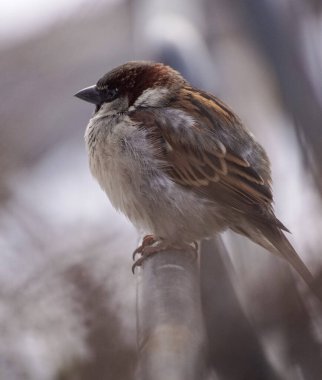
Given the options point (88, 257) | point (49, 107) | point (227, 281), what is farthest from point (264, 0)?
point (49, 107)

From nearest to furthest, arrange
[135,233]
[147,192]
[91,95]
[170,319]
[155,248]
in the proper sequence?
[170,319], [155,248], [135,233], [147,192], [91,95]

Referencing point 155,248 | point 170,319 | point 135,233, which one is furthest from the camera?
point 135,233

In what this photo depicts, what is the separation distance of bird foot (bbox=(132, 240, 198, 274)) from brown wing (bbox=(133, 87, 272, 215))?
29 centimetres

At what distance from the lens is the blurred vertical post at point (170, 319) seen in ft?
2.73

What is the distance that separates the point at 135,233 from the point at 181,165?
434mm

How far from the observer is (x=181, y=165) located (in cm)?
266

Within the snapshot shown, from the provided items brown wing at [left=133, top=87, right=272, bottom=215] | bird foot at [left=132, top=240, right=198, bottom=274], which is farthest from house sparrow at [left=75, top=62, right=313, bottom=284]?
bird foot at [left=132, top=240, right=198, bottom=274]

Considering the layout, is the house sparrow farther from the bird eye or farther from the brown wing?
the bird eye

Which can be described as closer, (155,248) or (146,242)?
(155,248)

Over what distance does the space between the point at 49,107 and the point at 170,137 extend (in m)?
0.76

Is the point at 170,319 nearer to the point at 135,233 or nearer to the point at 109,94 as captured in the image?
the point at 135,233

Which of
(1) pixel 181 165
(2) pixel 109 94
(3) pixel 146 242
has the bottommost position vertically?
(3) pixel 146 242

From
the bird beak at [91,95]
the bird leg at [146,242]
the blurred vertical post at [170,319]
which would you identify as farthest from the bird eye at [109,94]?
the blurred vertical post at [170,319]

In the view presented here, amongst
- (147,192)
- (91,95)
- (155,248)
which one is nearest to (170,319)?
(155,248)
